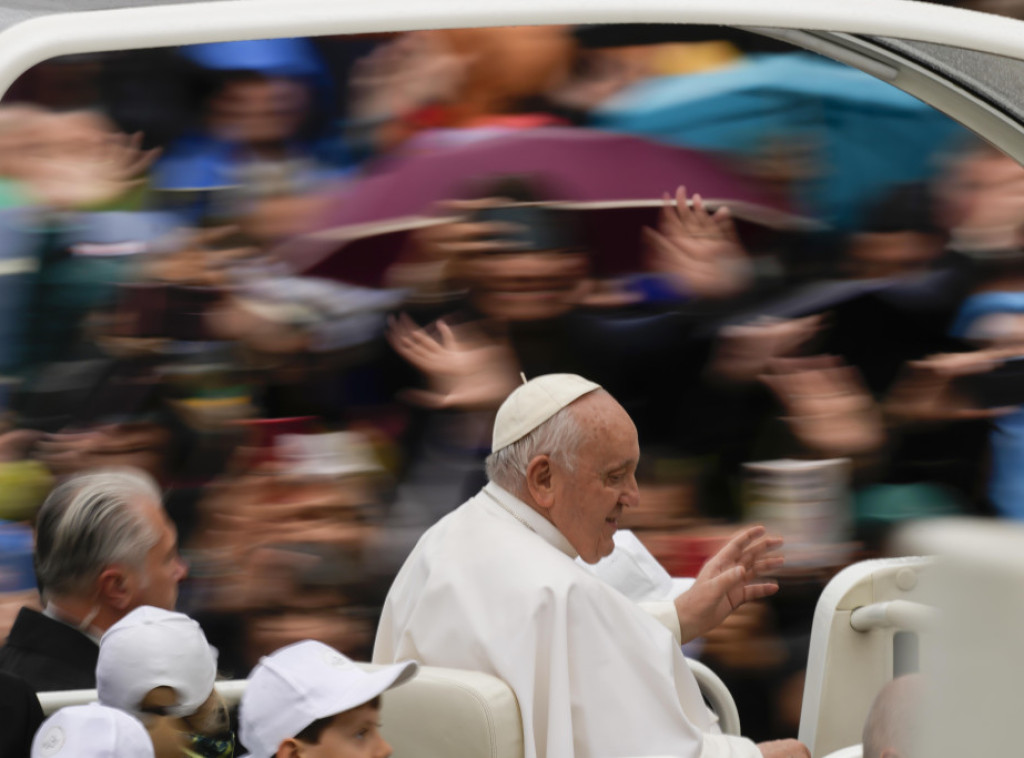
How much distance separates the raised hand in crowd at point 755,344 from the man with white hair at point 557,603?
0.44 m

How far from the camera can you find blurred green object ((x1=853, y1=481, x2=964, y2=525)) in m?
3.18

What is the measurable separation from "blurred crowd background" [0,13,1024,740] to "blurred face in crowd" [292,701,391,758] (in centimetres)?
105

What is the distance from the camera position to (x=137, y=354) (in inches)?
126

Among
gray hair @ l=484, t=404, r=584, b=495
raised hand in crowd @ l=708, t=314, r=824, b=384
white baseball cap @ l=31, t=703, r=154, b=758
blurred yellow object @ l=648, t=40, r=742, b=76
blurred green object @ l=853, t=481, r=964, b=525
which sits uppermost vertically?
blurred yellow object @ l=648, t=40, r=742, b=76

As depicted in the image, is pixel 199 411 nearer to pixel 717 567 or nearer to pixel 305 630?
pixel 305 630

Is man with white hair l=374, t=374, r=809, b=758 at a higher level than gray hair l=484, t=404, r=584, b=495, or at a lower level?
lower

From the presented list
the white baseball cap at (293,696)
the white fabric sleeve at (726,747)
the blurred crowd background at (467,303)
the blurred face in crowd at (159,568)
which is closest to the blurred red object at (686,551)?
the blurred crowd background at (467,303)

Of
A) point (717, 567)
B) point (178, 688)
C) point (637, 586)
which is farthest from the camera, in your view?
point (637, 586)

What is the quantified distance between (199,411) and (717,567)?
1030 mm

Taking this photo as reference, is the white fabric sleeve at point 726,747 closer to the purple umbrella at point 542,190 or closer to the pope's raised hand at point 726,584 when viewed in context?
the pope's raised hand at point 726,584

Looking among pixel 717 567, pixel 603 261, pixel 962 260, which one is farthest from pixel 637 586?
pixel 962 260

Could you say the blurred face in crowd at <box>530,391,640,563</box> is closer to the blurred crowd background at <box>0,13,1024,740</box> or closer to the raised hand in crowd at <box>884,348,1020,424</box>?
the blurred crowd background at <box>0,13,1024,740</box>

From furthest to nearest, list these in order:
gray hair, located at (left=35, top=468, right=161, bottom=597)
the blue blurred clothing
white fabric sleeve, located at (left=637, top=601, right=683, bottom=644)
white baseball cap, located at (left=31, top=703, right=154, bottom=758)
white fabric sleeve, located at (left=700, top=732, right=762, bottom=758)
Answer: the blue blurred clothing → white fabric sleeve, located at (left=637, top=601, right=683, bottom=644) → gray hair, located at (left=35, top=468, right=161, bottom=597) → white fabric sleeve, located at (left=700, top=732, right=762, bottom=758) → white baseball cap, located at (left=31, top=703, right=154, bottom=758)

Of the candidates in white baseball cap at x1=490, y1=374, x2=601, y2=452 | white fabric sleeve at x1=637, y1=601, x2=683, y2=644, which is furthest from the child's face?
white fabric sleeve at x1=637, y1=601, x2=683, y2=644
